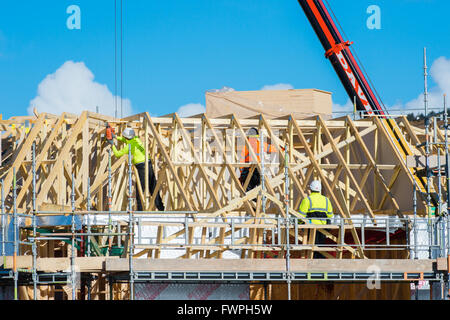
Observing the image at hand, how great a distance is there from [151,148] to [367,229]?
6502 millimetres

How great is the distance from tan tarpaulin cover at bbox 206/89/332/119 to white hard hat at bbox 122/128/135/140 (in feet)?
17.2

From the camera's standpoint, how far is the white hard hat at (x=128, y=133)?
24.3 meters

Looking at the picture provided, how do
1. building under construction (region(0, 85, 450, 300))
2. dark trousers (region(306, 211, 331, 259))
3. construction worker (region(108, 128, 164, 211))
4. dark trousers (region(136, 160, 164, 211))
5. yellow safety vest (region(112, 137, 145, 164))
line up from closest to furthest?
1. building under construction (region(0, 85, 450, 300))
2. dark trousers (region(306, 211, 331, 259))
3. construction worker (region(108, 128, 164, 211))
4. yellow safety vest (region(112, 137, 145, 164))
5. dark trousers (region(136, 160, 164, 211))

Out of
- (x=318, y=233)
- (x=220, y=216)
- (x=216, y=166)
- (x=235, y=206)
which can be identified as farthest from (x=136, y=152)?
(x=318, y=233)

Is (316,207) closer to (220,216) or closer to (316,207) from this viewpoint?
(316,207)

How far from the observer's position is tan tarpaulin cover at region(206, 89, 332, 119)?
29.0 metres

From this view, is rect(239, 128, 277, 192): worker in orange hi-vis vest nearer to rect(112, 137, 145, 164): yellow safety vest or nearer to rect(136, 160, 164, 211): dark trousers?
rect(136, 160, 164, 211): dark trousers

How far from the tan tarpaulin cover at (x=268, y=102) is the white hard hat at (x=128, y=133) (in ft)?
17.2

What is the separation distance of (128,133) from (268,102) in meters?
7.11

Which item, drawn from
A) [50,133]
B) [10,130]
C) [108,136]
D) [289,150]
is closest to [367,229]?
[289,150]

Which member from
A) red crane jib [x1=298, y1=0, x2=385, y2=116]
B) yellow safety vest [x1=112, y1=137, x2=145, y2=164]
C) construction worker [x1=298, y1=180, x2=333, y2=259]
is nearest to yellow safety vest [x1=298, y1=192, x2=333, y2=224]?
construction worker [x1=298, y1=180, x2=333, y2=259]
